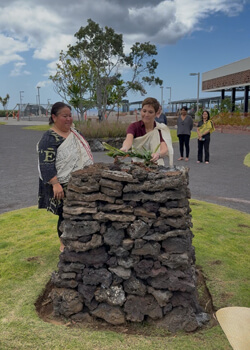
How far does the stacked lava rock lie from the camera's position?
363cm

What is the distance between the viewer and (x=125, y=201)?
369 centimetres

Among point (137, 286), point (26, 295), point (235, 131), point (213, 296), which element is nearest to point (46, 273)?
point (26, 295)

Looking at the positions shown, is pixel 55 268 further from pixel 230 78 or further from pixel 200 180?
pixel 230 78

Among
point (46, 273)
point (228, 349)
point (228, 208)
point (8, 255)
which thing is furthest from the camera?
point (228, 208)

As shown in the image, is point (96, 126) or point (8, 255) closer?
point (8, 255)

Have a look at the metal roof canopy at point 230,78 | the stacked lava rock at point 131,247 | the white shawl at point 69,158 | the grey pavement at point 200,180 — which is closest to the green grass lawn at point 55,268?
the stacked lava rock at point 131,247

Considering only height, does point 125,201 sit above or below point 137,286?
above

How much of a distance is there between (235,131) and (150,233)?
27386 mm

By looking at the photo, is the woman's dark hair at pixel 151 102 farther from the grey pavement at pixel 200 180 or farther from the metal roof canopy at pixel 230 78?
the metal roof canopy at pixel 230 78

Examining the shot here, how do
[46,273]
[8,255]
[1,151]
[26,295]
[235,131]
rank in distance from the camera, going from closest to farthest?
[26,295] → [46,273] → [8,255] → [1,151] → [235,131]

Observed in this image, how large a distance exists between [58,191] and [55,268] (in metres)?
1.25

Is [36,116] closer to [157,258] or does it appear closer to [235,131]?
[235,131]

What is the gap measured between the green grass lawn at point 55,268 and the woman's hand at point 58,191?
1.12 metres

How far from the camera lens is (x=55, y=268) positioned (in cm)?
485
